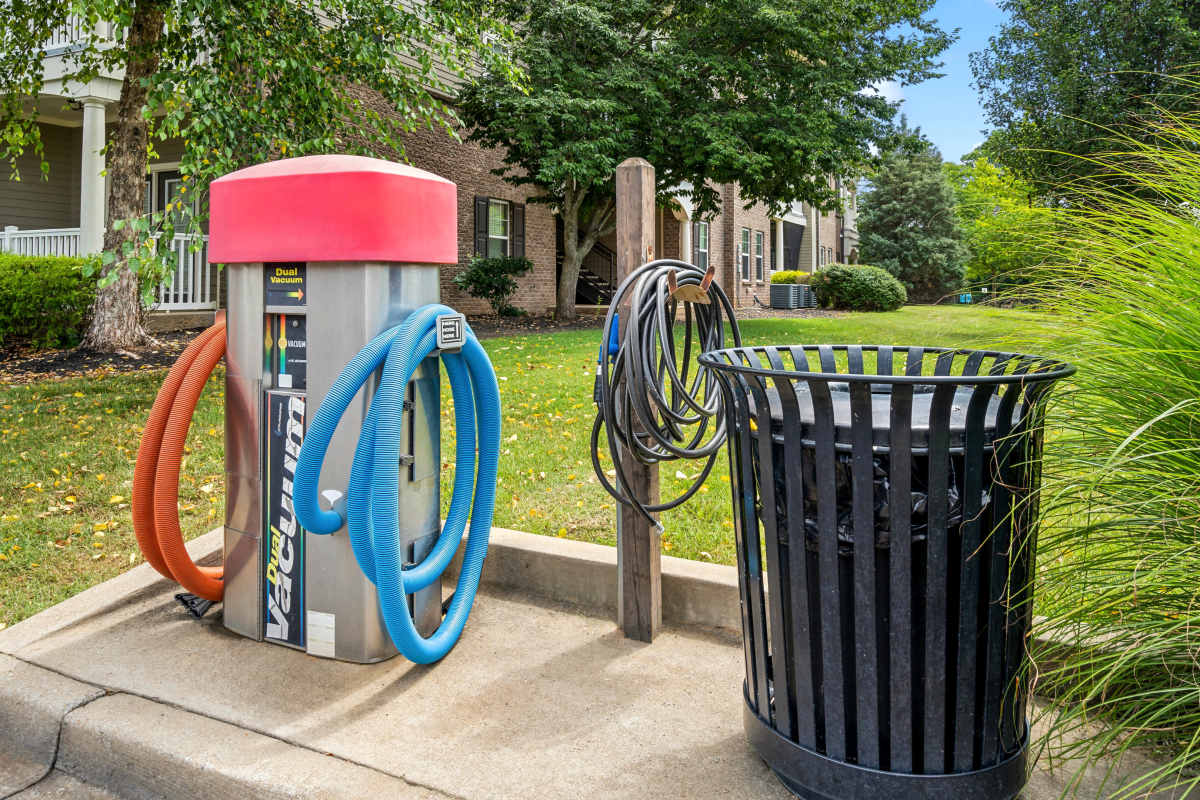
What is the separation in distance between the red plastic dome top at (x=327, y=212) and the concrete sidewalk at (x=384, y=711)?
1291 millimetres

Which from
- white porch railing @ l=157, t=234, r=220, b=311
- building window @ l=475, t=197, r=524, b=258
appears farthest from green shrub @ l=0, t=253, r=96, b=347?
building window @ l=475, t=197, r=524, b=258

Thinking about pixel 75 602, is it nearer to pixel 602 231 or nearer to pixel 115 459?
pixel 115 459

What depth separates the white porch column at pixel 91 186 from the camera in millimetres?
12398

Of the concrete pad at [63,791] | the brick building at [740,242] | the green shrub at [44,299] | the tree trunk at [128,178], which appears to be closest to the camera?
the concrete pad at [63,791]

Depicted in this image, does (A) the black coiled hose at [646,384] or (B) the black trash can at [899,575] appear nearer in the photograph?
(B) the black trash can at [899,575]

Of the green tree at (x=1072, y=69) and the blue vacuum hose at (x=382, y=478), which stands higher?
the green tree at (x=1072, y=69)

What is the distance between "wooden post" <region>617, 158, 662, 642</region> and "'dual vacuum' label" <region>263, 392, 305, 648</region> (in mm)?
1051

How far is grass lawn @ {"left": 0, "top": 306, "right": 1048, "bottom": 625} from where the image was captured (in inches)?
139

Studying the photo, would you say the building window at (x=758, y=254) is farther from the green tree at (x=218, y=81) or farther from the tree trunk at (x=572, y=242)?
the green tree at (x=218, y=81)

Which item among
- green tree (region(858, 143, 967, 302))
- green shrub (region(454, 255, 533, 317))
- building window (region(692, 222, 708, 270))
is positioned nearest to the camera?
green shrub (region(454, 255, 533, 317))

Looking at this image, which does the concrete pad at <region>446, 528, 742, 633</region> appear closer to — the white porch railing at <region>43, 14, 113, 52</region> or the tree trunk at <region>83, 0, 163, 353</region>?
the tree trunk at <region>83, 0, 163, 353</region>

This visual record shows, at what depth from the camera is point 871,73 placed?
51.6 feet

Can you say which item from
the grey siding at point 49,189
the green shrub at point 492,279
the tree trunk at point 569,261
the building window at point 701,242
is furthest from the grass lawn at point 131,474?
the building window at point 701,242

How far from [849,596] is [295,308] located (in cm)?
186
